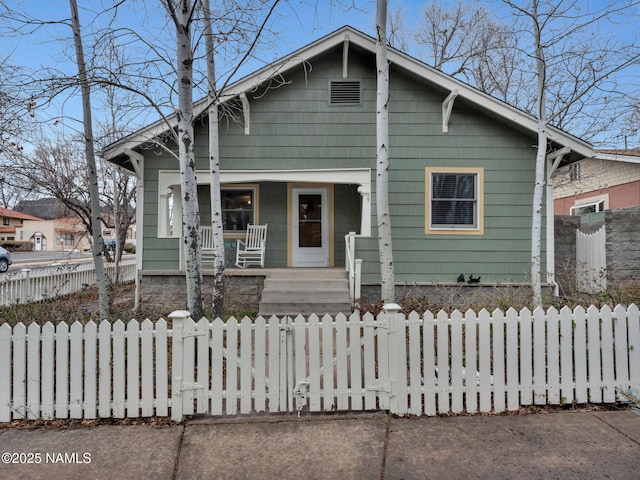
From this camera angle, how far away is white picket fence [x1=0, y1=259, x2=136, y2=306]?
7.66m

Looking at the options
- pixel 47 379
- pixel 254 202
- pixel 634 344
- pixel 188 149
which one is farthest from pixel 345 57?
pixel 47 379

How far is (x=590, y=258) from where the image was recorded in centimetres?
743

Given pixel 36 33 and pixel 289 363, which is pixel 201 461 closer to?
pixel 289 363

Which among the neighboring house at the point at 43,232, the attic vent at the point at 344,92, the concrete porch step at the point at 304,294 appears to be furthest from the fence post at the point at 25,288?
the neighboring house at the point at 43,232

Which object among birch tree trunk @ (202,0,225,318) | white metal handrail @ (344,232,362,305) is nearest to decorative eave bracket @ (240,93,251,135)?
birch tree trunk @ (202,0,225,318)

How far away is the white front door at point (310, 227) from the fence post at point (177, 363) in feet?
17.2

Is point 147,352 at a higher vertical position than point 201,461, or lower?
higher

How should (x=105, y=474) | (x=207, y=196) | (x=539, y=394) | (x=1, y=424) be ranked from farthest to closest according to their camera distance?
(x=207, y=196)
(x=539, y=394)
(x=1, y=424)
(x=105, y=474)

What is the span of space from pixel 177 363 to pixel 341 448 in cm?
159

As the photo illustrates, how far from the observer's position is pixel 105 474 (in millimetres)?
2332

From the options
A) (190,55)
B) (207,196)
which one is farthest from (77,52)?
(207,196)

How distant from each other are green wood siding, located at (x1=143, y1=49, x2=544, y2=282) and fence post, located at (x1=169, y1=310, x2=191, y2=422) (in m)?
4.36

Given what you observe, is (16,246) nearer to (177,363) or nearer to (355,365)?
(177,363)

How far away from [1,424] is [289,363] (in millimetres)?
2545
